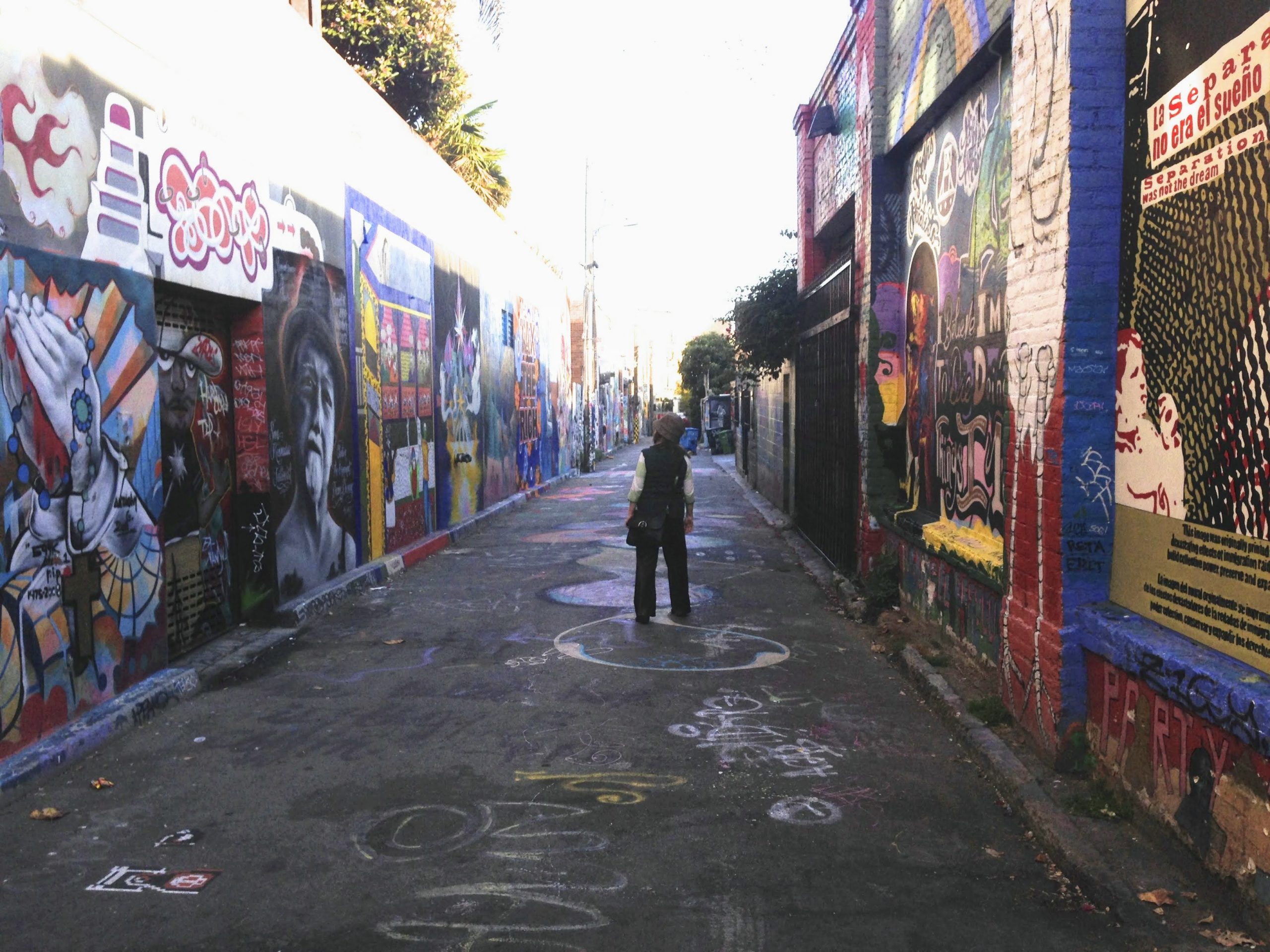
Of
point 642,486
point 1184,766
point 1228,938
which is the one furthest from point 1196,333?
point 642,486

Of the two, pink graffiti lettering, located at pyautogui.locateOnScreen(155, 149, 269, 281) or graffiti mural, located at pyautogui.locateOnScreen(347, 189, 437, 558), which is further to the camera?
graffiti mural, located at pyautogui.locateOnScreen(347, 189, 437, 558)

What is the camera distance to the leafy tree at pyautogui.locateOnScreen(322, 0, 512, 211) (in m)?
19.5

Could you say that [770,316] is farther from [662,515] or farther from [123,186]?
[123,186]

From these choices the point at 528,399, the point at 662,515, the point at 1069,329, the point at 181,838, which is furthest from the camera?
the point at 528,399

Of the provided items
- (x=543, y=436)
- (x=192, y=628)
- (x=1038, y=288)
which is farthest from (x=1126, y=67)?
(x=543, y=436)

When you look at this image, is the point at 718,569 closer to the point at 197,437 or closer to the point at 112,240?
the point at 197,437

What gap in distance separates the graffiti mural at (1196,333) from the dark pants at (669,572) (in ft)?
14.1

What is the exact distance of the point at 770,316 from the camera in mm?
14578

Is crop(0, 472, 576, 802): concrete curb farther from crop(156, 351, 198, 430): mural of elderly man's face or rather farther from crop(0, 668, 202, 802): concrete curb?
crop(156, 351, 198, 430): mural of elderly man's face

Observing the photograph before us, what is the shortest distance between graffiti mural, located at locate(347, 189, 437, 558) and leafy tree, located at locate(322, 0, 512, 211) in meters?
8.29

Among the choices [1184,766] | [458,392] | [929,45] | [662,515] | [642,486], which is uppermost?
[929,45]

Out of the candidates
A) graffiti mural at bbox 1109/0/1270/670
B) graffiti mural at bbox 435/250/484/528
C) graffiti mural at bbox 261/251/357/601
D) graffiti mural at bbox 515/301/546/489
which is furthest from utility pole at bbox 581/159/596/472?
graffiti mural at bbox 1109/0/1270/670

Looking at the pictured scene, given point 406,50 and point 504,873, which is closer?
point 504,873

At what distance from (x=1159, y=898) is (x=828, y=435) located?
8.33m
